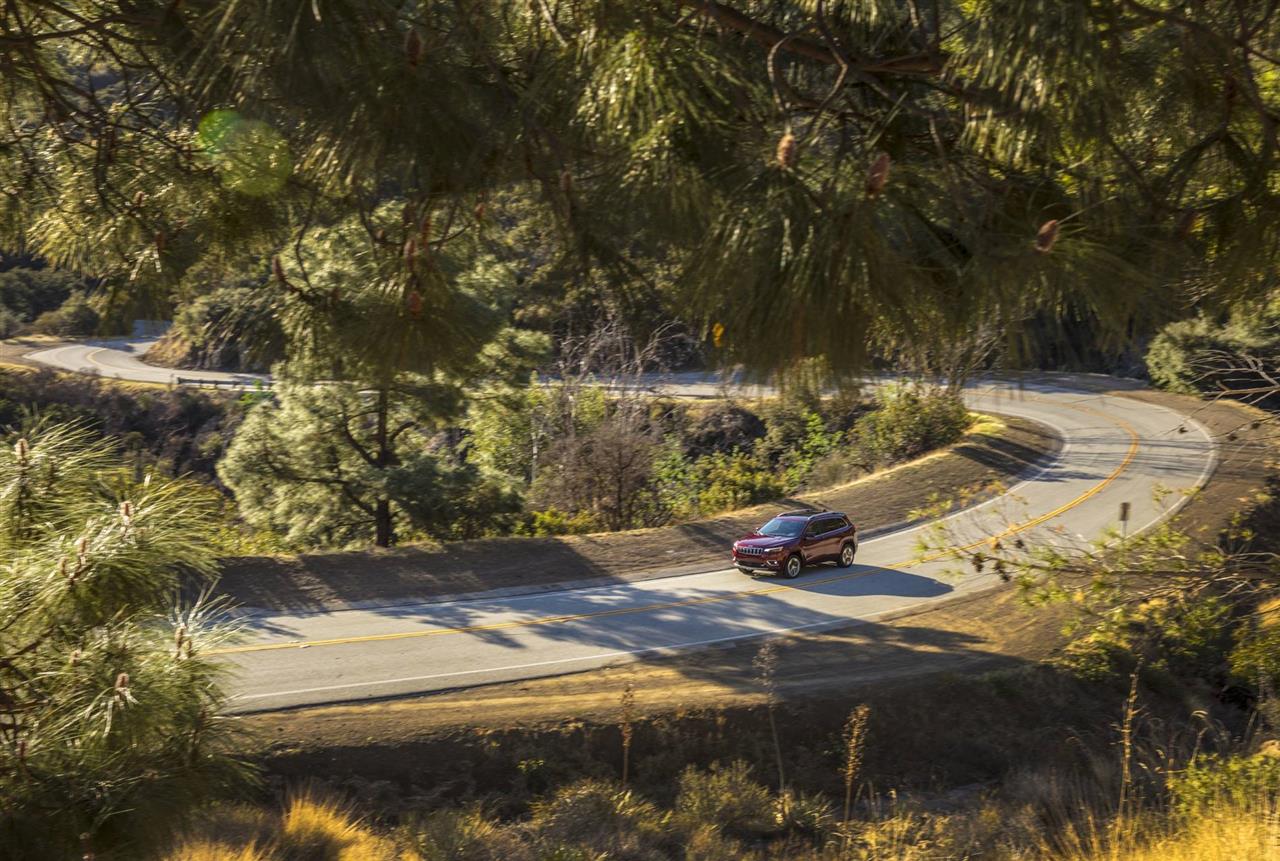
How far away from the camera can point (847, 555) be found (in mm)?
18812

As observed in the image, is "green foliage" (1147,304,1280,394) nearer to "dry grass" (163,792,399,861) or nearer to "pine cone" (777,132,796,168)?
"pine cone" (777,132,796,168)

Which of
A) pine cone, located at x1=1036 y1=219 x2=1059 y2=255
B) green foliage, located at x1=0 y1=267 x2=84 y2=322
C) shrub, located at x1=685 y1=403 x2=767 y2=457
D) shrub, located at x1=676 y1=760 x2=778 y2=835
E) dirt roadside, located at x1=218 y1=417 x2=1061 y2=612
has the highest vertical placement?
green foliage, located at x1=0 y1=267 x2=84 y2=322

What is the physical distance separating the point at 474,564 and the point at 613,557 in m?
2.44

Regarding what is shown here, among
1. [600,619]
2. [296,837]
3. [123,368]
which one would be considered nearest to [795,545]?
[600,619]

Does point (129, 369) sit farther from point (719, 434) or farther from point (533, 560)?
point (533, 560)

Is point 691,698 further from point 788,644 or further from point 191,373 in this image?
point 191,373

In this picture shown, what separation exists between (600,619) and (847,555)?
5330 mm

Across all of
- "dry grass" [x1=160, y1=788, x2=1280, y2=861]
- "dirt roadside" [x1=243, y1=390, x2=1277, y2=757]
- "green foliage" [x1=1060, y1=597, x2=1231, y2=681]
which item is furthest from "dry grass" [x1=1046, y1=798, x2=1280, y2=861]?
"green foliage" [x1=1060, y1=597, x2=1231, y2=681]

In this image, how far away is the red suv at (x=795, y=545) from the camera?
1762cm

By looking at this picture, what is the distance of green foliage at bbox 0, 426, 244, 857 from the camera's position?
10.1ft

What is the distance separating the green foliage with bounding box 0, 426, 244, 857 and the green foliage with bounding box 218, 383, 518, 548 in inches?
555

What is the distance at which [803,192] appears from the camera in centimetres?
284

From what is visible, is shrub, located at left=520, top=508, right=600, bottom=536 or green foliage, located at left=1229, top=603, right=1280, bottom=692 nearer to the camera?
green foliage, located at left=1229, top=603, right=1280, bottom=692

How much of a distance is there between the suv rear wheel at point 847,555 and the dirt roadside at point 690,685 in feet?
7.63
